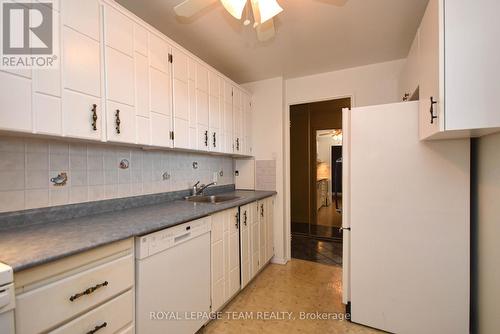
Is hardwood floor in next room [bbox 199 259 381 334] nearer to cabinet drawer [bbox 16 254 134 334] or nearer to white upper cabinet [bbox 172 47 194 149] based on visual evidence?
cabinet drawer [bbox 16 254 134 334]

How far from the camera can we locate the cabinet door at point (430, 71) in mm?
1147

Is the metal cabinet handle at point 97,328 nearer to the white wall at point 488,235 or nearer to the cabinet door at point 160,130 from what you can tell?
the cabinet door at point 160,130

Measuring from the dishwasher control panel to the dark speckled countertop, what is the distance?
0.13ft

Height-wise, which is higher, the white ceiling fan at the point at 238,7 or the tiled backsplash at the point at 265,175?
the white ceiling fan at the point at 238,7

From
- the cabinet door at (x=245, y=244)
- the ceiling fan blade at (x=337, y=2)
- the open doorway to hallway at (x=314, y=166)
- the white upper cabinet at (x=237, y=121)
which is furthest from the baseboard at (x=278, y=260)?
the ceiling fan blade at (x=337, y=2)

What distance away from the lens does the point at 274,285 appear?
2.34m

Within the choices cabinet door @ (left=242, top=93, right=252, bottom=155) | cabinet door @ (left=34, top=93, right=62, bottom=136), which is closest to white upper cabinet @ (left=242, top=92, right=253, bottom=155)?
cabinet door @ (left=242, top=93, right=252, bottom=155)

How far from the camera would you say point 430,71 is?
129 centimetres

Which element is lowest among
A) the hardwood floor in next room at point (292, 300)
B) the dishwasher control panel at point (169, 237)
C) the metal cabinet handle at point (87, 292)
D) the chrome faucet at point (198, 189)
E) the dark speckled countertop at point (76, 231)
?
the hardwood floor in next room at point (292, 300)

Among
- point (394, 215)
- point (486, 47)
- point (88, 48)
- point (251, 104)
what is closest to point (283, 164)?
point (251, 104)

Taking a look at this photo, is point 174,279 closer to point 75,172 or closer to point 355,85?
point 75,172

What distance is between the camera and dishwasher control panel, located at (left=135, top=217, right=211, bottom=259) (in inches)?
46.4

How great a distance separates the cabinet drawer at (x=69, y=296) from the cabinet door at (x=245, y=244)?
113 cm

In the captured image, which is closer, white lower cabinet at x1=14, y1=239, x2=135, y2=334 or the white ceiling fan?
white lower cabinet at x1=14, y1=239, x2=135, y2=334
